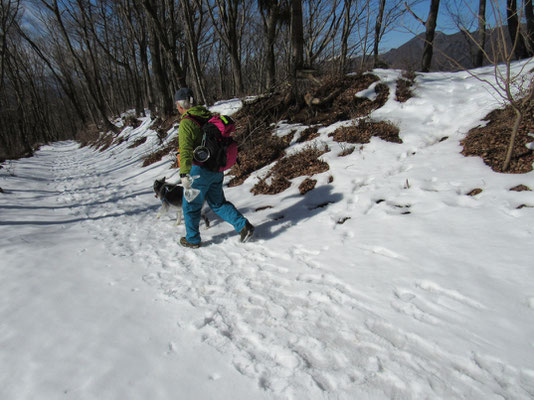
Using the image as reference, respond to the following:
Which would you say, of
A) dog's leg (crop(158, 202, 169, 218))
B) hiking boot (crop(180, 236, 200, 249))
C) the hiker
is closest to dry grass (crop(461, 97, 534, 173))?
the hiker

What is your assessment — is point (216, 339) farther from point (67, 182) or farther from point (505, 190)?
point (67, 182)

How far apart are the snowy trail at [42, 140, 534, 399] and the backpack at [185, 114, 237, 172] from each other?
Result: 120cm

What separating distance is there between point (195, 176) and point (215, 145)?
0.48 metres

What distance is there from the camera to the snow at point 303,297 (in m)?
1.65

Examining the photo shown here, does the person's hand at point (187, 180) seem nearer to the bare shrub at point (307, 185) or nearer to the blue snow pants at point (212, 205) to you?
the blue snow pants at point (212, 205)

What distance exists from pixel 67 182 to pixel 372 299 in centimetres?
1041

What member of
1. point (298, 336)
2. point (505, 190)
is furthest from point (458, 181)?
point (298, 336)

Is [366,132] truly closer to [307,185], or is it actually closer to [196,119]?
[307,185]

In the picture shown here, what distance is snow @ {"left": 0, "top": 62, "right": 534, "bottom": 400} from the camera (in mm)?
1654

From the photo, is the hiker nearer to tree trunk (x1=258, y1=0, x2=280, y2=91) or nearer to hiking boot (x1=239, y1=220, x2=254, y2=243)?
hiking boot (x1=239, y1=220, x2=254, y2=243)

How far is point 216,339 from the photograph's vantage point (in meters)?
2.01

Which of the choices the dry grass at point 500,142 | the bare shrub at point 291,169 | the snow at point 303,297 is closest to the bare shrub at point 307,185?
the snow at point 303,297

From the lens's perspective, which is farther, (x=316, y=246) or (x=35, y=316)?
(x=316, y=246)

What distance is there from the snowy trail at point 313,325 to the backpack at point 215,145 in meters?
1.20
